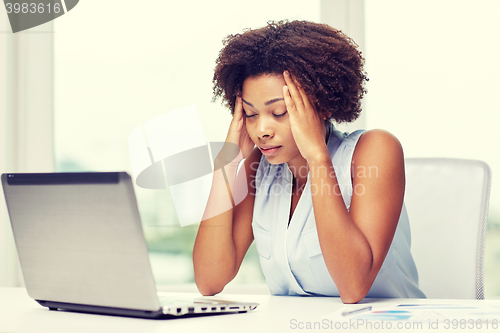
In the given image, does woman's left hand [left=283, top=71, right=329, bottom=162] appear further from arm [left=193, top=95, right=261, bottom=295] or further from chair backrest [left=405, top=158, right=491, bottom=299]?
chair backrest [left=405, top=158, right=491, bottom=299]

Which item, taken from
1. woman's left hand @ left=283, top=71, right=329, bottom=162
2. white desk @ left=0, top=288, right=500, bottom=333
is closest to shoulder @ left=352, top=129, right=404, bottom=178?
woman's left hand @ left=283, top=71, right=329, bottom=162

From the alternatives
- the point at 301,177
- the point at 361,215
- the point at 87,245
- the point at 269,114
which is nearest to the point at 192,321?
the point at 87,245

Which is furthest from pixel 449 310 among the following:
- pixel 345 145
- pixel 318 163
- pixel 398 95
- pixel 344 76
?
pixel 398 95

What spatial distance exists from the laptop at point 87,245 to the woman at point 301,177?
39 cm

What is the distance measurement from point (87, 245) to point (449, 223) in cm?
92

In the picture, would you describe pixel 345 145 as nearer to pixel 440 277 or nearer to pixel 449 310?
pixel 440 277

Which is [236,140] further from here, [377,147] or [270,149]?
[377,147]

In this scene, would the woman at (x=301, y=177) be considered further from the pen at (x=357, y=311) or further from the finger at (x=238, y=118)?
the pen at (x=357, y=311)

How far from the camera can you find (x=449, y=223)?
113 cm

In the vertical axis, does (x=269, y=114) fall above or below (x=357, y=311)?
above

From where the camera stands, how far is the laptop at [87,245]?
1.82 feet

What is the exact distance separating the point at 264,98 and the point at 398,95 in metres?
1.14

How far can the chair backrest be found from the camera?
3.59 ft

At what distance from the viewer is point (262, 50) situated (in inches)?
43.2
